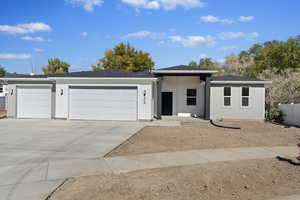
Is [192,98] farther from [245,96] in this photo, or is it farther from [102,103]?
[102,103]

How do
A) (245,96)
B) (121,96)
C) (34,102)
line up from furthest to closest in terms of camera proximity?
(245,96)
(34,102)
(121,96)

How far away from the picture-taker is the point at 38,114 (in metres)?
17.7

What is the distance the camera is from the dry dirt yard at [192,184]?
4.35 meters

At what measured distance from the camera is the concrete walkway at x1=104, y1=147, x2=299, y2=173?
6.29 meters

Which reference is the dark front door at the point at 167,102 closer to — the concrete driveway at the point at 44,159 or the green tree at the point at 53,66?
the concrete driveway at the point at 44,159

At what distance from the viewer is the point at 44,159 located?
6.76 meters

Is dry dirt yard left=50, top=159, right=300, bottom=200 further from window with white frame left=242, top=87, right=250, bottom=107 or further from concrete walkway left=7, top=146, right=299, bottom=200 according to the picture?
window with white frame left=242, top=87, right=250, bottom=107

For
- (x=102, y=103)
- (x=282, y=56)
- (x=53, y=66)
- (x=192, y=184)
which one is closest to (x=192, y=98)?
(x=102, y=103)

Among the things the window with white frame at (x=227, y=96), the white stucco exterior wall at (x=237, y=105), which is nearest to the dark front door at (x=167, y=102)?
the white stucco exterior wall at (x=237, y=105)

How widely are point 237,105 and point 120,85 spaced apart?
9084 millimetres

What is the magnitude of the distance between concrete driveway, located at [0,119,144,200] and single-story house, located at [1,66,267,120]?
581cm

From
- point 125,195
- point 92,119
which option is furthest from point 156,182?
point 92,119

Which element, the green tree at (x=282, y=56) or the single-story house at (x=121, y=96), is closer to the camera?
the single-story house at (x=121, y=96)

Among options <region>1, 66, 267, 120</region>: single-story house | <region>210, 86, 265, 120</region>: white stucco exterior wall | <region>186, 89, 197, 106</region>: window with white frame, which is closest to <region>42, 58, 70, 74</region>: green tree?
<region>1, 66, 267, 120</region>: single-story house
